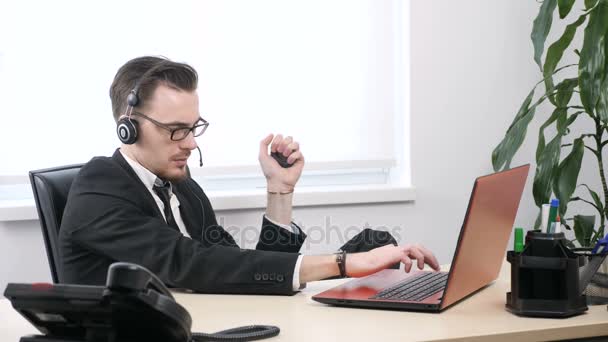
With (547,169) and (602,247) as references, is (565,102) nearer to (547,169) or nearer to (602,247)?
(547,169)

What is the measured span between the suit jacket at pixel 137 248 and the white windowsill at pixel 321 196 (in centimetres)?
93

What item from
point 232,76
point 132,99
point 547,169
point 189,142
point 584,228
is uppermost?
point 232,76

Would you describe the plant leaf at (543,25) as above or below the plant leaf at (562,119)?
above

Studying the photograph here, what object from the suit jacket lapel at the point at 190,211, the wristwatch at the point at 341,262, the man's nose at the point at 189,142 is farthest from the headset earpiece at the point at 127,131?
the wristwatch at the point at 341,262

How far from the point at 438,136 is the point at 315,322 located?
5.69 feet

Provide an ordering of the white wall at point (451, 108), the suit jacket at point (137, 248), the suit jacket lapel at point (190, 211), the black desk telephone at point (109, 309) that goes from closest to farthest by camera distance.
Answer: the black desk telephone at point (109, 309)
the suit jacket at point (137, 248)
the suit jacket lapel at point (190, 211)
the white wall at point (451, 108)

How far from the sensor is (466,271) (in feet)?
4.93

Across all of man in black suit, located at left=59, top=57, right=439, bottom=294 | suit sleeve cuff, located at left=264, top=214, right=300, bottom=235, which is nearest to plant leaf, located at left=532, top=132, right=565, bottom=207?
suit sleeve cuff, located at left=264, top=214, right=300, bottom=235

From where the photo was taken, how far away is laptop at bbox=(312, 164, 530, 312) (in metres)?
1.42

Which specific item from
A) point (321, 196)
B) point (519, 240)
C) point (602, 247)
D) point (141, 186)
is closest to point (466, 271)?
point (519, 240)

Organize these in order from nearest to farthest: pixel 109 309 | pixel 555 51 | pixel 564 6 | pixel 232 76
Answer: pixel 109 309 < pixel 564 6 < pixel 555 51 < pixel 232 76

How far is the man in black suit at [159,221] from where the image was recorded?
1.66 metres

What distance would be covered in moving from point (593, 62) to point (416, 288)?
3.61 ft

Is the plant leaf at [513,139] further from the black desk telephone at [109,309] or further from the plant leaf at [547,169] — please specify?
the black desk telephone at [109,309]
